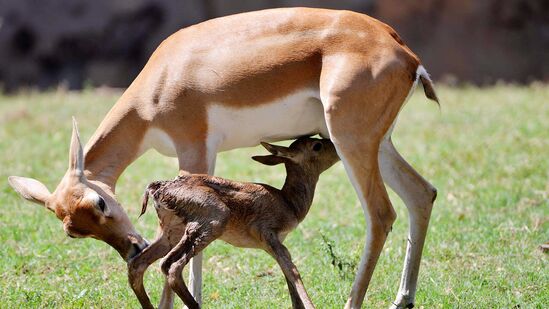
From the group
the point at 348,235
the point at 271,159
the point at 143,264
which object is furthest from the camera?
the point at 348,235

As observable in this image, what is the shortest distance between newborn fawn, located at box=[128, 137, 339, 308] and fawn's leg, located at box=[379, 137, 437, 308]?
2.03ft

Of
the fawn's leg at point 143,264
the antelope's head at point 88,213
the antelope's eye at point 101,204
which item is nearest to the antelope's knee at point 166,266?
the fawn's leg at point 143,264

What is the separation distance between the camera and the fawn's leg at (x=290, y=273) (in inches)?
190

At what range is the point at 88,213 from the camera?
5.12 m

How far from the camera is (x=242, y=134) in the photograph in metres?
5.68

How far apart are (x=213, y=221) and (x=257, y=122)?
0.85 meters

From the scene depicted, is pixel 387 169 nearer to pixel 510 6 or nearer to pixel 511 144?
pixel 511 144

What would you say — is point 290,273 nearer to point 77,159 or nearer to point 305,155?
point 305,155

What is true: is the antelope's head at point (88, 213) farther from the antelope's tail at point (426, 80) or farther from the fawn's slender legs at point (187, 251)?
the antelope's tail at point (426, 80)

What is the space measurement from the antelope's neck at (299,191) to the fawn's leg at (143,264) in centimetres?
76

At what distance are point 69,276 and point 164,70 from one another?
4.90 feet

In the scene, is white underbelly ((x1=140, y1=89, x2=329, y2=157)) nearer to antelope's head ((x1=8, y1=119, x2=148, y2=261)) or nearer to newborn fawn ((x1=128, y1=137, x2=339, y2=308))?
newborn fawn ((x1=128, y1=137, x2=339, y2=308))

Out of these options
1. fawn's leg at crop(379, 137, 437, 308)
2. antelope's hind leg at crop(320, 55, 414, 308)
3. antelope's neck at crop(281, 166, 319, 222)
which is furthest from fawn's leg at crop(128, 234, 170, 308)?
fawn's leg at crop(379, 137, 437, 308)

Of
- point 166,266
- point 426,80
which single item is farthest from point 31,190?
point 426,80
